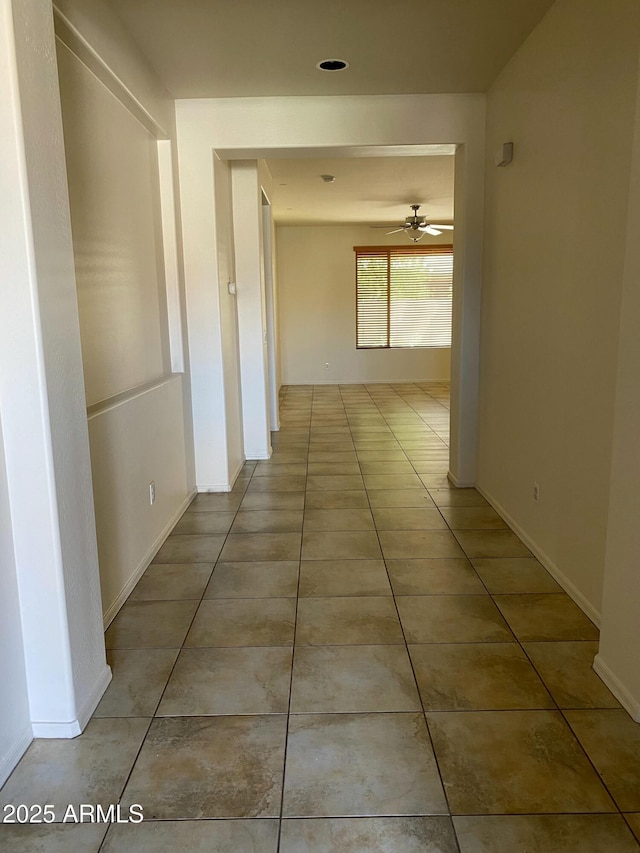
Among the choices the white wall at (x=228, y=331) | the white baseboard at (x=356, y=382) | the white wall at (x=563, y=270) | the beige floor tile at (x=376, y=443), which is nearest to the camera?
the white wall at (x=563, y=270)

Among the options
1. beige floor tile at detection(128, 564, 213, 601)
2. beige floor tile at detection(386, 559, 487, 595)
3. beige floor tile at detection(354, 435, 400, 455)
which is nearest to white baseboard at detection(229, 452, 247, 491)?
beige floor tile at detection(354, 435, 400, 455)

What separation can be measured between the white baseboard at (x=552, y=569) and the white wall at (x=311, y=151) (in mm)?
737

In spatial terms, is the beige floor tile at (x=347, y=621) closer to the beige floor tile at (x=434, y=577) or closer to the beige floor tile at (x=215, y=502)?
the beige floor tile at (x=434, y=577)

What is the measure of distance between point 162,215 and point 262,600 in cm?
247

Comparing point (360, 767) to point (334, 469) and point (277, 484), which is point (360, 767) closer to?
point (277, 484)

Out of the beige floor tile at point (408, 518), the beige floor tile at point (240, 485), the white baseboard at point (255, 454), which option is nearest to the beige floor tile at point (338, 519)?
the beige floor tile at point (408, 518)

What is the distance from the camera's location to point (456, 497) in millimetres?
4137

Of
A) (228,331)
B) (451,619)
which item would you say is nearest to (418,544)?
(451,619)

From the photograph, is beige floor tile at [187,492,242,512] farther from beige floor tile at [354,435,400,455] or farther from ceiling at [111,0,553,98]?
ceiling at [111,0,553,98]

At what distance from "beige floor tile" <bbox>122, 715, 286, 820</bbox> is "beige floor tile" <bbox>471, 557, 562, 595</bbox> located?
1.32 m

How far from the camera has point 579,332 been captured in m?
2.56

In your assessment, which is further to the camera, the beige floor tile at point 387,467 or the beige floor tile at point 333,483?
the beige floor tile at point 387,467

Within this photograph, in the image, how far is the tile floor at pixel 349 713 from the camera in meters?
1.50

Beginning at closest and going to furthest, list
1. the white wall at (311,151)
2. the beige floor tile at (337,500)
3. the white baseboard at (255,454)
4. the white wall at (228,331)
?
the white wall at (311,151) → the beige floor tile at (337,500) → the white wall at (228,331) → the white baseboard at (255,454)
